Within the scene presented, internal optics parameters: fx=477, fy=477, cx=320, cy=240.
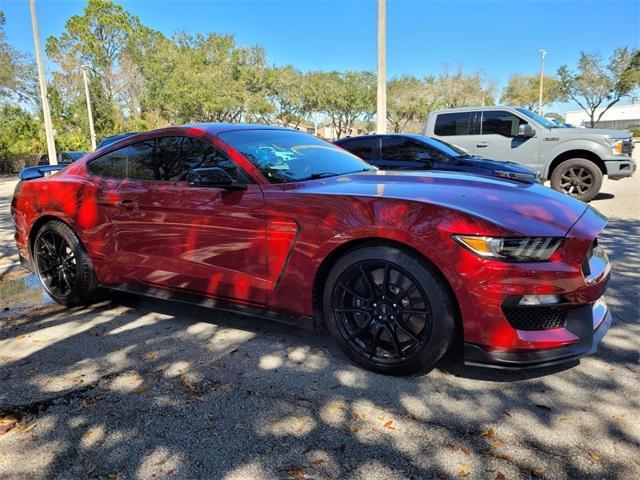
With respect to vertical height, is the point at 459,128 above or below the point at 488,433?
above

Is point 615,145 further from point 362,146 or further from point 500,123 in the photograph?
point 362,146

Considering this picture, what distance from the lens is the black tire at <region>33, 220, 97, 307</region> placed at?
12.8ft

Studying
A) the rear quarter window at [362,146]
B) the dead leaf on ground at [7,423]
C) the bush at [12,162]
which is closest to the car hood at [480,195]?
the dead leaf on ground at [7,423]

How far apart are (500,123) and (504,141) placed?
39cm

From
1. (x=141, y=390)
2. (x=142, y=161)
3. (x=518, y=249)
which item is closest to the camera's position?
(x=518, y=249)

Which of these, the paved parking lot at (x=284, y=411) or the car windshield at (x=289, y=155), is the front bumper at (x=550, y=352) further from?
the car windshield at (x=289, y=155)

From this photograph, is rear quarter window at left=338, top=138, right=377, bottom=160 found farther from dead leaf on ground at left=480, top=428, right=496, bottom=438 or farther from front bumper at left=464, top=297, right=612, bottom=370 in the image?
dead leaf on ground at left=480, top=428, right=496, bottom=438

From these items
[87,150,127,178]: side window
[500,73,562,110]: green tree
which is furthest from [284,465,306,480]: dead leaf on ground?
[500,73,562,110]: green tree

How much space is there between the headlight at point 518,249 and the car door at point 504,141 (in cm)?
754

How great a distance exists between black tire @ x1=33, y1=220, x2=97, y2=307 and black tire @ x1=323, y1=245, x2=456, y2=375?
2.24 metres

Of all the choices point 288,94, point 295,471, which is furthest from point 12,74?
point 295,471

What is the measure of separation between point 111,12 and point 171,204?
58.3 metres

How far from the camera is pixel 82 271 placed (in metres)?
3.89

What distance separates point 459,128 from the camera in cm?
1004
